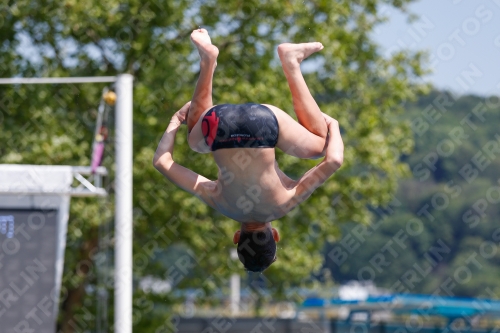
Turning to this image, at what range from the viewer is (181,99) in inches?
678

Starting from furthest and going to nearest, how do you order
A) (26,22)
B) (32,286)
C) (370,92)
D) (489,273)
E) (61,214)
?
1. (489,273)
2. (370,92)
3. (26,22)
4. (61,214)
5. (32,286)

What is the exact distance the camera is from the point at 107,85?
17594 millimetres

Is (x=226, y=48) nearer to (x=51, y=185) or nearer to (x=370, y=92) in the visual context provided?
(x=370, y=92)

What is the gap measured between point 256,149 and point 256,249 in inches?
24.0

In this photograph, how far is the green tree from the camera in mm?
16672

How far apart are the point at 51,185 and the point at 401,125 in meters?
10.5

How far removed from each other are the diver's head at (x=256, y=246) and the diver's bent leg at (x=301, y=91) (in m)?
0.67

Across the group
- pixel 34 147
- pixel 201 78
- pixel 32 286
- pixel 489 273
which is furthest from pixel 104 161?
pixel 489 273

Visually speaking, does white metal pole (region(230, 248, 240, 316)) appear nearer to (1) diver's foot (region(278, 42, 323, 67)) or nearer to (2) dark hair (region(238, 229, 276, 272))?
(2) dark hair (region(238, 229, 276, 272))

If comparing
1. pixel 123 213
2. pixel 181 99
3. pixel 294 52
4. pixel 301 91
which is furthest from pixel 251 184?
pixel 181 99

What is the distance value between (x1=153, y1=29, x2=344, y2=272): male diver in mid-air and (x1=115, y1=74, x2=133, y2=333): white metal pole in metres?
4.97

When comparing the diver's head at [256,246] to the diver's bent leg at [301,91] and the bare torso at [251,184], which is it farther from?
the diver's bent leg at [301,91]

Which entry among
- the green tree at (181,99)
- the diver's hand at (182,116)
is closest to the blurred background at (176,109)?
the green tree at (181,99)

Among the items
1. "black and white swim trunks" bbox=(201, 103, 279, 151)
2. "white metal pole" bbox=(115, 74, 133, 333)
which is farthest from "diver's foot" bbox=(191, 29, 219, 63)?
"white metal pole" bbox=(115, 74, 133, 333)
